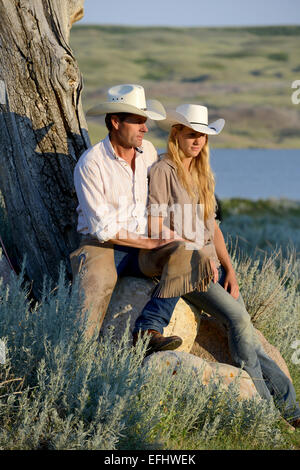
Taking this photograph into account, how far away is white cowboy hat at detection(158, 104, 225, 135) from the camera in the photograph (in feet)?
17.6

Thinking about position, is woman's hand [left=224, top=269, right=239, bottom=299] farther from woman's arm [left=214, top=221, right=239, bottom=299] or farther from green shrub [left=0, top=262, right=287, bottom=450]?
green shrub [left=0, top=262, right=287, bottom=450]

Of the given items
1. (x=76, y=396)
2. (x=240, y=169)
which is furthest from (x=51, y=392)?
(x=240, y=169)

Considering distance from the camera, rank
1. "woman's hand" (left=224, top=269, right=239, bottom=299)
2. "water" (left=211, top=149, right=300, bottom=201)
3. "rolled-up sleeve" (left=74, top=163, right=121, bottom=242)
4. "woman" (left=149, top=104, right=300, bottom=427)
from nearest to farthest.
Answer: "rolled-up sleeve" (left=74, top=163, right=121, bottom=242), "woman" (left=149, top=104, right=300, bottom=427), "woman's hand" (left=224, top=269, right=239, bottom=299), "water" (left=211, top=149, right=300, bottom=201)

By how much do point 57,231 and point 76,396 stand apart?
7.10 feet

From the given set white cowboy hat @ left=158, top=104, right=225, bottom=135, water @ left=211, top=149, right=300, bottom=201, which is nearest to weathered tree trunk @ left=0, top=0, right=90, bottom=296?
white cowboy hat @ left=158, top=104, right=225, bottom=135

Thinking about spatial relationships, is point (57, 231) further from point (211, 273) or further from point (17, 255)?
point (211, 273)

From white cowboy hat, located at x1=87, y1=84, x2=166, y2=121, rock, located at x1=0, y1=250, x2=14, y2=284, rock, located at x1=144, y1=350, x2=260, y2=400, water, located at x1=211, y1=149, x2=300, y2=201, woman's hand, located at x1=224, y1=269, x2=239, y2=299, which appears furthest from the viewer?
water, located at x1=211, y1=149, x2=300, y2=201

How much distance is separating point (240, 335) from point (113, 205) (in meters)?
1.41

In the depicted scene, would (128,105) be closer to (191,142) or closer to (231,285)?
(191,142)

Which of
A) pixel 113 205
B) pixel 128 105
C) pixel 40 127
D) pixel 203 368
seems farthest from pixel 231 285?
pixel 40 127

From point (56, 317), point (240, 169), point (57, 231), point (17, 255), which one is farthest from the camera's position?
point (240, 169)

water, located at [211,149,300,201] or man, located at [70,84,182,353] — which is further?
water, located at [211,149,300,201]

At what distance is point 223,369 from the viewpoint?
4949 millimetres

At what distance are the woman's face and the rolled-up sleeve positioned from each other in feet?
2.66
